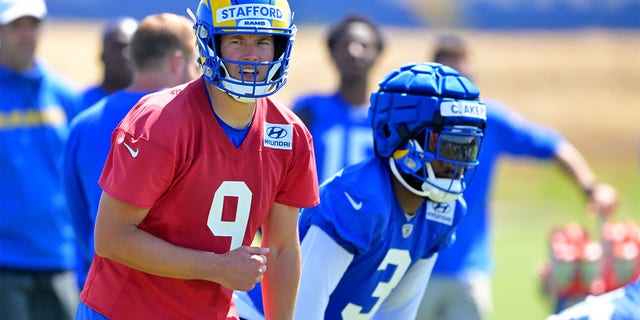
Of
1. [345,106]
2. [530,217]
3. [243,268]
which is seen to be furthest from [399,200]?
[530,217]

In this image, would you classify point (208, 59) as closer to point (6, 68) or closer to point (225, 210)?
point (225, 210)

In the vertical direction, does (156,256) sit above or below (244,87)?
below

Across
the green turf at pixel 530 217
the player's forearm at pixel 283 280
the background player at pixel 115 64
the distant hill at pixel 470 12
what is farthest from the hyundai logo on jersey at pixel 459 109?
the distant hill at pixel 470 12

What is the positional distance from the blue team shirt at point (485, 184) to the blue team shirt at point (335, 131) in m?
0.74

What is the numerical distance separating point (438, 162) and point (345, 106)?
3.29 meters

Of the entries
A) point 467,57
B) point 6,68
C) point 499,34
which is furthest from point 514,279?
point 499,34

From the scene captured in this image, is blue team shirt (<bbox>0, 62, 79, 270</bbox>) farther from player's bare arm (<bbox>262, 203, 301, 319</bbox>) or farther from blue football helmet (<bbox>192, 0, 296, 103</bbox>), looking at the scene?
blue football helmet (<bbox>192, 0, 296, 103</bbox>)

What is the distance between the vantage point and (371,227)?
4105 mm

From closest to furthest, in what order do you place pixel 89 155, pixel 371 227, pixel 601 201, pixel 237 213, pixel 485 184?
pixel 237 213 < pixel 371 227 < pixel 89 155 < pixel 601 201 < pixel 485 184

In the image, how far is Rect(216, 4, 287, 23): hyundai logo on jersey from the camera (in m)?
3.61

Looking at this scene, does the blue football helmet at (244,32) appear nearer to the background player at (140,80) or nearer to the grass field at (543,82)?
the background player at (140,80)

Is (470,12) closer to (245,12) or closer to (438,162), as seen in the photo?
(438,162)

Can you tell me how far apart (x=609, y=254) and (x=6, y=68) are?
367 cm

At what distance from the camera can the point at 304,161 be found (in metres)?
3.86
